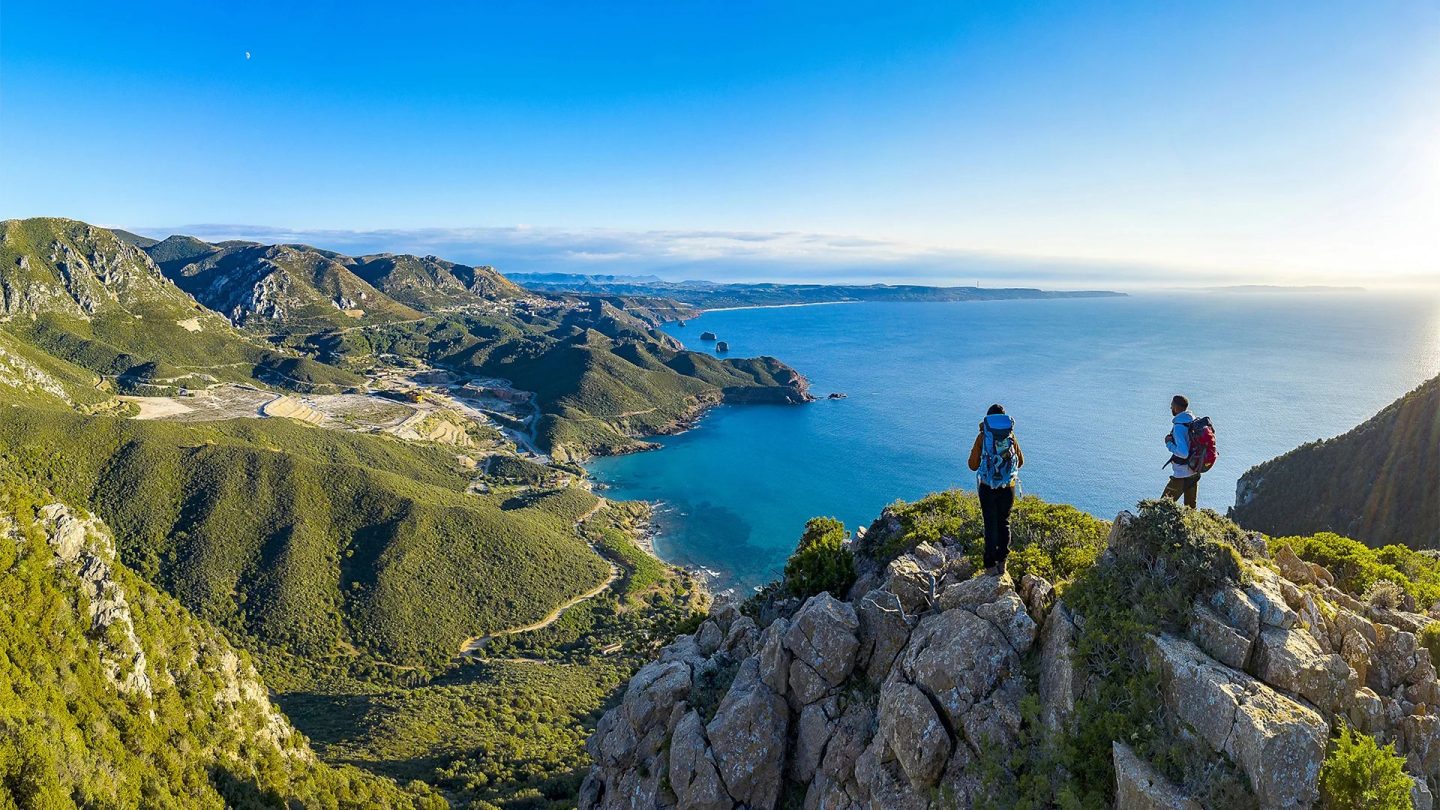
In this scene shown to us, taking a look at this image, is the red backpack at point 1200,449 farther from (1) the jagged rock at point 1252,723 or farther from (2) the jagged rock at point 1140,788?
(2) the jagged rock at point 1140,788

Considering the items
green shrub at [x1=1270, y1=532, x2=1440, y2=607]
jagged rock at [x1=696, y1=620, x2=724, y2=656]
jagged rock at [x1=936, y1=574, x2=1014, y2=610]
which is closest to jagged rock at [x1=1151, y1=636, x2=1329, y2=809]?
jagged rock at [x1=936, y1=574, x2=1014, y2=610]

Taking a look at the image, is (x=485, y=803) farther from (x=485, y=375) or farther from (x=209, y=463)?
(x=485, y=375)

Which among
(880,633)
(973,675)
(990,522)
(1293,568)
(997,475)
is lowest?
(880,633)

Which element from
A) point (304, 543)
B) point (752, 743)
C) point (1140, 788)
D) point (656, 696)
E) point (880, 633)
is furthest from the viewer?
point (304, 543)

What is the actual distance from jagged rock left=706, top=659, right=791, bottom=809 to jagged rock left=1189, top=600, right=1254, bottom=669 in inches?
327

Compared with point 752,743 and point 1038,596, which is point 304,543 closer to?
point 752,743

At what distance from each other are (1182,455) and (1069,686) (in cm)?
581

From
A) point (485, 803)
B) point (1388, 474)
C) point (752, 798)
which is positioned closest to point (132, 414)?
point (485, 803)

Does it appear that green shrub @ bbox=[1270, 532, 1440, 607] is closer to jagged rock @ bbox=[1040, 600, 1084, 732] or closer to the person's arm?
Answer: the person's arm

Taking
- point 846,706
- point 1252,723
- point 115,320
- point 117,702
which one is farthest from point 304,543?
point 115,320

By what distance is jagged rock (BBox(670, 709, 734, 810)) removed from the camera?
14125mm

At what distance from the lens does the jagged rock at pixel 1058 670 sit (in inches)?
403

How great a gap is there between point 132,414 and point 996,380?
7367 inches

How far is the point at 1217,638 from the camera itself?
9.59m
